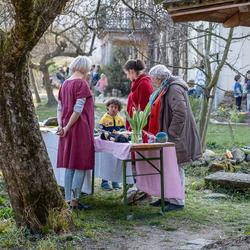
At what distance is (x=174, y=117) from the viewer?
7070 mm

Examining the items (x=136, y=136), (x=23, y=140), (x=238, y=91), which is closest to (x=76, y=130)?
(x=136, y=136)

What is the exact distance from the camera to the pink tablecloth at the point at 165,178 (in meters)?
7.00

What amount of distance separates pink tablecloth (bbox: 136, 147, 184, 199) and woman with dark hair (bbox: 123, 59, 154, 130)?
82 cm

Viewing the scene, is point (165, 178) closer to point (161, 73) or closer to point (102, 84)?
point (161, 73)

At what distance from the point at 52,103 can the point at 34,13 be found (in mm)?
24652

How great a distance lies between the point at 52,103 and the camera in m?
29.6

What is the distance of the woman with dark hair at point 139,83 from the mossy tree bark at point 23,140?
2.08m

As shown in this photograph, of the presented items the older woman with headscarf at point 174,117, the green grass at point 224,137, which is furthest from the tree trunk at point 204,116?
the older woman with headscarf at point 174,117

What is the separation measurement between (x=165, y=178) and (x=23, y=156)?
200 centimetres

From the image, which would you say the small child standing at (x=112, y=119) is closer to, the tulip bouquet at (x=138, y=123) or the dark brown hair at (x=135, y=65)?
the dark brown hair at (x=135, y=65)

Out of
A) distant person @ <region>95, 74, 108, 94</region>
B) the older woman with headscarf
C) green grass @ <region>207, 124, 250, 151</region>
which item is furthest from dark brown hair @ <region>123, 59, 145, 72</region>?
distant person @ <region>95, 74, 108, 94</region>

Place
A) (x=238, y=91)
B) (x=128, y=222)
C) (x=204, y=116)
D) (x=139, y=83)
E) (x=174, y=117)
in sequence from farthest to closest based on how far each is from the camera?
(x=238, y=91) → (x=204, y=116) → (x=139, y=83) → (x=174, y=117) → (x=128, y=222)

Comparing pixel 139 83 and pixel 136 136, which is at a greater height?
pixel 139 83

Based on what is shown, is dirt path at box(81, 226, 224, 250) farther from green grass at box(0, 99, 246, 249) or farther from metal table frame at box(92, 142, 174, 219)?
metal table frame at box(92, 142, 174, 219)
